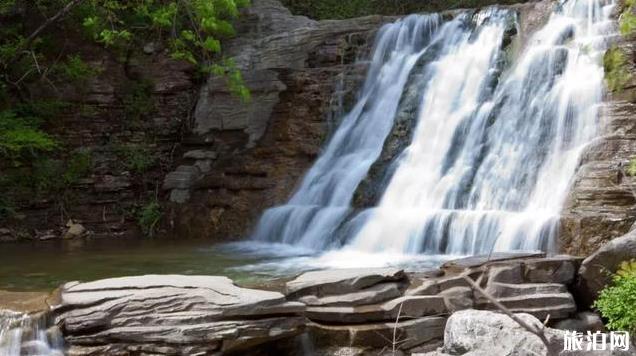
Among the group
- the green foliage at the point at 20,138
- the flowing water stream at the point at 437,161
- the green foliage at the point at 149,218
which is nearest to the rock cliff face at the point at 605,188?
the flowing water stream at the point at 437,161

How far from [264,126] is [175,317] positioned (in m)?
8.95

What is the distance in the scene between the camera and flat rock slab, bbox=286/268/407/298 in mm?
6840

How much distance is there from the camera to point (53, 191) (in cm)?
1474

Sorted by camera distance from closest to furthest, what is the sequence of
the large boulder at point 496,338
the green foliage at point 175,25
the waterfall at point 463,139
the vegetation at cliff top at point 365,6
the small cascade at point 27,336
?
the large boulder at point 496,338 < the small cascade at point 27,336 < the waterfall at point 463,139 < the green foliage at point 175,25 < the vegetation at cliff top at point 365,6

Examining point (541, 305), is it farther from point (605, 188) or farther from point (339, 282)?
point (605, 188)

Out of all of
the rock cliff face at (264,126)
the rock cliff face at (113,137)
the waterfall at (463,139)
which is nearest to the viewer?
the waterfall at (463,139)

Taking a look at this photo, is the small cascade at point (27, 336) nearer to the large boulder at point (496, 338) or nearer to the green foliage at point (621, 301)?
the large boulder at point (496, 338)

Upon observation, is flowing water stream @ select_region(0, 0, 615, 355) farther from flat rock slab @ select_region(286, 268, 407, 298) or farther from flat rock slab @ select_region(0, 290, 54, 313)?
flat rock slab @ select_region(286, 268, 407, 298)

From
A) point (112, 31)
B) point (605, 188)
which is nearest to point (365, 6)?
point (112, 31)

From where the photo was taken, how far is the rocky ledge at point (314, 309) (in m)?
6.07

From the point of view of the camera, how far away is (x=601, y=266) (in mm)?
7004

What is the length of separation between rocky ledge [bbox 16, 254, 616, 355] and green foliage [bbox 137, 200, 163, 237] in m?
7.92

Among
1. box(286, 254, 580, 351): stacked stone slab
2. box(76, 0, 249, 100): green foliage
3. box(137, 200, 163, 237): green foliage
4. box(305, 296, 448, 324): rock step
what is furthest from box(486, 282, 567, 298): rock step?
box(137, 200, 163, 237): green foliage

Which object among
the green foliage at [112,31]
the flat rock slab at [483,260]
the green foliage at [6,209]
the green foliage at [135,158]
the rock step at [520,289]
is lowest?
the rock step at [520,289]
